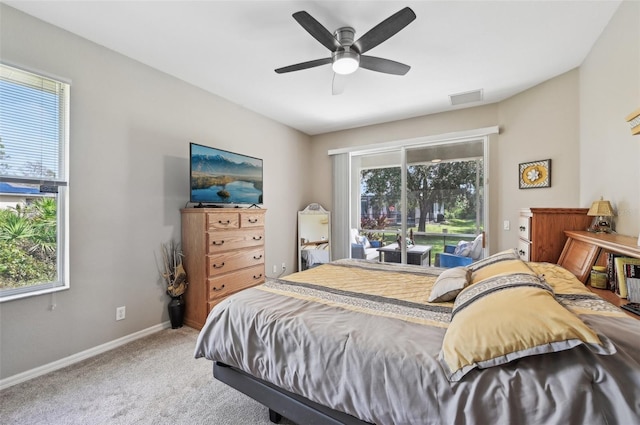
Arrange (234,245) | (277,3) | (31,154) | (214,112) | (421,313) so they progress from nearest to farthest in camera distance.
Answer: (421,313) < (277,3) < (31,154) < (234,245) < (214,112)

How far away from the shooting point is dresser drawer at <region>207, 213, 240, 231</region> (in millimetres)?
2863

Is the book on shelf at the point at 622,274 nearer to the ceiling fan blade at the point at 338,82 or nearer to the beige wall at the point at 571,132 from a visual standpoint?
the beige wall at the point at 571,132

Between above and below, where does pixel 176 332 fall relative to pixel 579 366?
below

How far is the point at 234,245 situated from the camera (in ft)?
10.3

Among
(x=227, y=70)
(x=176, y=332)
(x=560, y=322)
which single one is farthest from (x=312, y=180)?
(x=560, y=322)

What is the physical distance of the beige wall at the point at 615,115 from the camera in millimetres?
1849

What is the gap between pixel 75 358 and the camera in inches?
89.0

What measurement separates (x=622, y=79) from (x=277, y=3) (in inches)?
104

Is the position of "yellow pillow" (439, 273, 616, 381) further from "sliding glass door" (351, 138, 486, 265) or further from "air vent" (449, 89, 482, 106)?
"sliding glass door" (351, 138, 486, 265)

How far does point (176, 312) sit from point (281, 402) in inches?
78.5

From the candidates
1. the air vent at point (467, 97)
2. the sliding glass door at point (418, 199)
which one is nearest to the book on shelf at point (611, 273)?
the sliding glass door at point (418, 199)

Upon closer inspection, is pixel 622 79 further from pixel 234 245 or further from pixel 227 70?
pixel 234 245

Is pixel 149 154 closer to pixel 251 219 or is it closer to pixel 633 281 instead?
pixel 251 219

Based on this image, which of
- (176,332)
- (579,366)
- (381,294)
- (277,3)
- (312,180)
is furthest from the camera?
(312,180)
